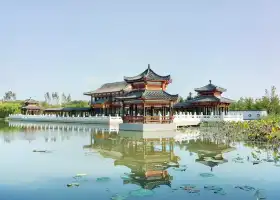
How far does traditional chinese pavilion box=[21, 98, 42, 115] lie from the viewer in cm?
7150

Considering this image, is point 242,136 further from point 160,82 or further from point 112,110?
point 112,110

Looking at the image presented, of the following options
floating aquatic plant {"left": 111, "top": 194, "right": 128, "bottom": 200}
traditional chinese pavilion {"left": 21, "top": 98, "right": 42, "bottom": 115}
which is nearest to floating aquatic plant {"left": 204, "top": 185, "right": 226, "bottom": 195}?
floating aquatic plant {"left": 111, "top": 194, "right": 128, "bottom": 200}

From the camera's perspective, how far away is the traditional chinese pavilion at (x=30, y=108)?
235 ft

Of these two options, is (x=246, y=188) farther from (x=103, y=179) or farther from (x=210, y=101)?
(x=210, y=101)

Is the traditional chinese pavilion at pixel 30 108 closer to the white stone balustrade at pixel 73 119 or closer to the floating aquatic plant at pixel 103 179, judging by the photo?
the white stone balustrade at pixel 73 119

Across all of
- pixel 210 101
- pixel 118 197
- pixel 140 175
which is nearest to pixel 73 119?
pixel 210 101

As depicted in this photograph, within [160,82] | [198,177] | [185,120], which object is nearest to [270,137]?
[198,177]

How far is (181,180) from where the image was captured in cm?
1123

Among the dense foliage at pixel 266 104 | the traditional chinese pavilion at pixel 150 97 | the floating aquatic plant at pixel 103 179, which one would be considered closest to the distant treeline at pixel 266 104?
the dense foliage at pixel 266 104

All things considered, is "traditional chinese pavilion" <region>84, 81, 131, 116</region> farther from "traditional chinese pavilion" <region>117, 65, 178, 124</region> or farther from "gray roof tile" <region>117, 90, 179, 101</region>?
"gray roof tile" <region>117, 90, 179, 101</region>

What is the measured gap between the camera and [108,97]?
5694 cm

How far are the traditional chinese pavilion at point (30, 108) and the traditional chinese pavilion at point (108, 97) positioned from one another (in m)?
18.0

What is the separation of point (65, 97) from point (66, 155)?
356 ft

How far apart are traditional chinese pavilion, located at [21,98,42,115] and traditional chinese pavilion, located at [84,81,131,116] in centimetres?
1797
